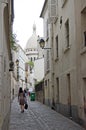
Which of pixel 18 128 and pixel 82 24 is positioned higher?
pixel 82 24

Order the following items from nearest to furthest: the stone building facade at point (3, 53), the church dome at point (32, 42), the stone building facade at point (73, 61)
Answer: the stone building facade at point (3, 53) < the stone building facade at point (73, 61) < the church dome at point (32, 42)

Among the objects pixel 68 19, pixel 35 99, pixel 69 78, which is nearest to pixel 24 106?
pixel 69 78

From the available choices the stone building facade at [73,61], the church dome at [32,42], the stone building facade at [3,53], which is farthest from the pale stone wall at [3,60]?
the church dome at [32,42]

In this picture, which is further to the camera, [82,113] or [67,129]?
[82,113]

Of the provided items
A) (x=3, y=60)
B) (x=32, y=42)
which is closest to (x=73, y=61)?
(x=3, y=60)

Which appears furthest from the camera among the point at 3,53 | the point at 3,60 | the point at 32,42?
the point at 32,42

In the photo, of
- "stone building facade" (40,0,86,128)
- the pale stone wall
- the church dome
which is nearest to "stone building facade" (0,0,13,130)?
the pale stone wall

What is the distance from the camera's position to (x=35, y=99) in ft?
174

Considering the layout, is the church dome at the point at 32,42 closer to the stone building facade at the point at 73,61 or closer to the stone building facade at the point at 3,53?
the stone building facade at the point at 73,61

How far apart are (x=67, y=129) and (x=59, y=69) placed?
9591 mm

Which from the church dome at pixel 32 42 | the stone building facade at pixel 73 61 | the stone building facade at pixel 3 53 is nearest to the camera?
the stone building facade at pixel 3 53

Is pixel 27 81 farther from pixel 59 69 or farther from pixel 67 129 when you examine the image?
pixel 67 129

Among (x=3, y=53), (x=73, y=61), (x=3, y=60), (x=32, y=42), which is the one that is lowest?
(x=3, y=60)

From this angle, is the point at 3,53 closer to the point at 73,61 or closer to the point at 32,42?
the point at 73,61
